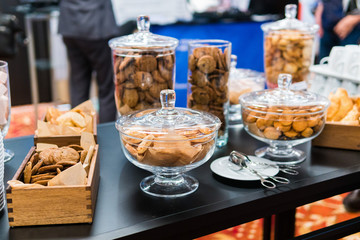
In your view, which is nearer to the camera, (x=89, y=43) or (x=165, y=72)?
(x=165, y=72)

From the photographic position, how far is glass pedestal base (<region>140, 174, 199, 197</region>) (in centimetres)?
94

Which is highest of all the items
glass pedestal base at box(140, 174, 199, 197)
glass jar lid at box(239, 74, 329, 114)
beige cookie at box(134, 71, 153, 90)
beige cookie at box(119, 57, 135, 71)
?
beige cookie at box(119, 57, 135, 71)

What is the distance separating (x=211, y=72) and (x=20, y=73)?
379 cm

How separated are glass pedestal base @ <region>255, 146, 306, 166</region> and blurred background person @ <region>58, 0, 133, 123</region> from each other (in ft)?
5.90

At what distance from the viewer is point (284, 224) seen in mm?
1059

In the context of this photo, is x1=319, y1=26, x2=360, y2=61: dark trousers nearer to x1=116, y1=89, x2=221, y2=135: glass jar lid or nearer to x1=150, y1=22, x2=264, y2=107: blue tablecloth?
x1=150, y1=22, x2=264, y2=107: blue tablecloth

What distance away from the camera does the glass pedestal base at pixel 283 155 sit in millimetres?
1119

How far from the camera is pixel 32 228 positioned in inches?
31.3

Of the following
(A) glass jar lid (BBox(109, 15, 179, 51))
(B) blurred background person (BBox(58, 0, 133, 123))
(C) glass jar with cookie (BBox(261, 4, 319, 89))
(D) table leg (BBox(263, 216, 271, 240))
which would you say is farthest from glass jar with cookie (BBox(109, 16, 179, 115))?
(B) blurred background person (BBox(58, 0, 133, 123))

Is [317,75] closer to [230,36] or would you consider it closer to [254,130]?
[254,130]

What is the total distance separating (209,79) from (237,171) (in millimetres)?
288

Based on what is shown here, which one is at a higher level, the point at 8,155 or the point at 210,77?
the point at 210,77

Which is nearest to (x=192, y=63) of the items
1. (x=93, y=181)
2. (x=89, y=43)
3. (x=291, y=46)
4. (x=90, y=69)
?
(x=93, y=181)

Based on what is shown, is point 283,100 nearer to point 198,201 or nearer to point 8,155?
point 198,201
